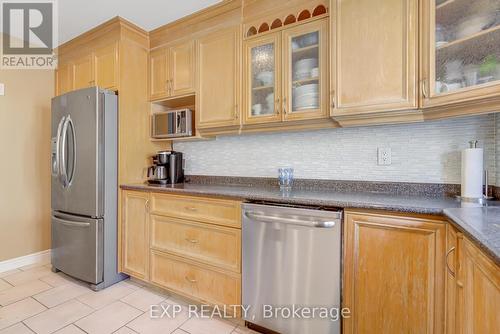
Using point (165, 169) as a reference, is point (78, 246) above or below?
below

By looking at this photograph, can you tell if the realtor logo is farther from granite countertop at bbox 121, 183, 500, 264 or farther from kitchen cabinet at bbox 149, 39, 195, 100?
granite countertop at bbox 121, 183, 500, 264

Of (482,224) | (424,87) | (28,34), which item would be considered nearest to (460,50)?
(424,87)

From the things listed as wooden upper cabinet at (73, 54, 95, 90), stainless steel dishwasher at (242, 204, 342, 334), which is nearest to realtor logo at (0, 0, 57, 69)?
wooden upper cabinet at (73, 54, 95, 90)

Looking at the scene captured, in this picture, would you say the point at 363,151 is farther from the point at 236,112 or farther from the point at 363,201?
the point at 236,112

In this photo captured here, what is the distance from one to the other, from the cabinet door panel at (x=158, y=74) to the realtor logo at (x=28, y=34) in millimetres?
835

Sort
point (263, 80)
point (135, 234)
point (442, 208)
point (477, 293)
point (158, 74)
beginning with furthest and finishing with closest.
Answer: point (158, 74), point (135, 234), point (263, 80), point (442, 208), point (477, 293)

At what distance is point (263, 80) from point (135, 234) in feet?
5.63


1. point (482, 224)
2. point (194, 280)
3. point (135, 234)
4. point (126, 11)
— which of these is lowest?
point (194, 280)

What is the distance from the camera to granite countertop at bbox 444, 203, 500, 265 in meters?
0.72

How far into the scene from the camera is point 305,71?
1.76m

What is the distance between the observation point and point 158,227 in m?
2.08

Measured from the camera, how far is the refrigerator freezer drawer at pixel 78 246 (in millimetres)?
2160

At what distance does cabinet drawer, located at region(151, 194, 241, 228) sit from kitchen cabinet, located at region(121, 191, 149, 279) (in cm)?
16

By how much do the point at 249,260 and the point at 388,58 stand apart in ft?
4.85
